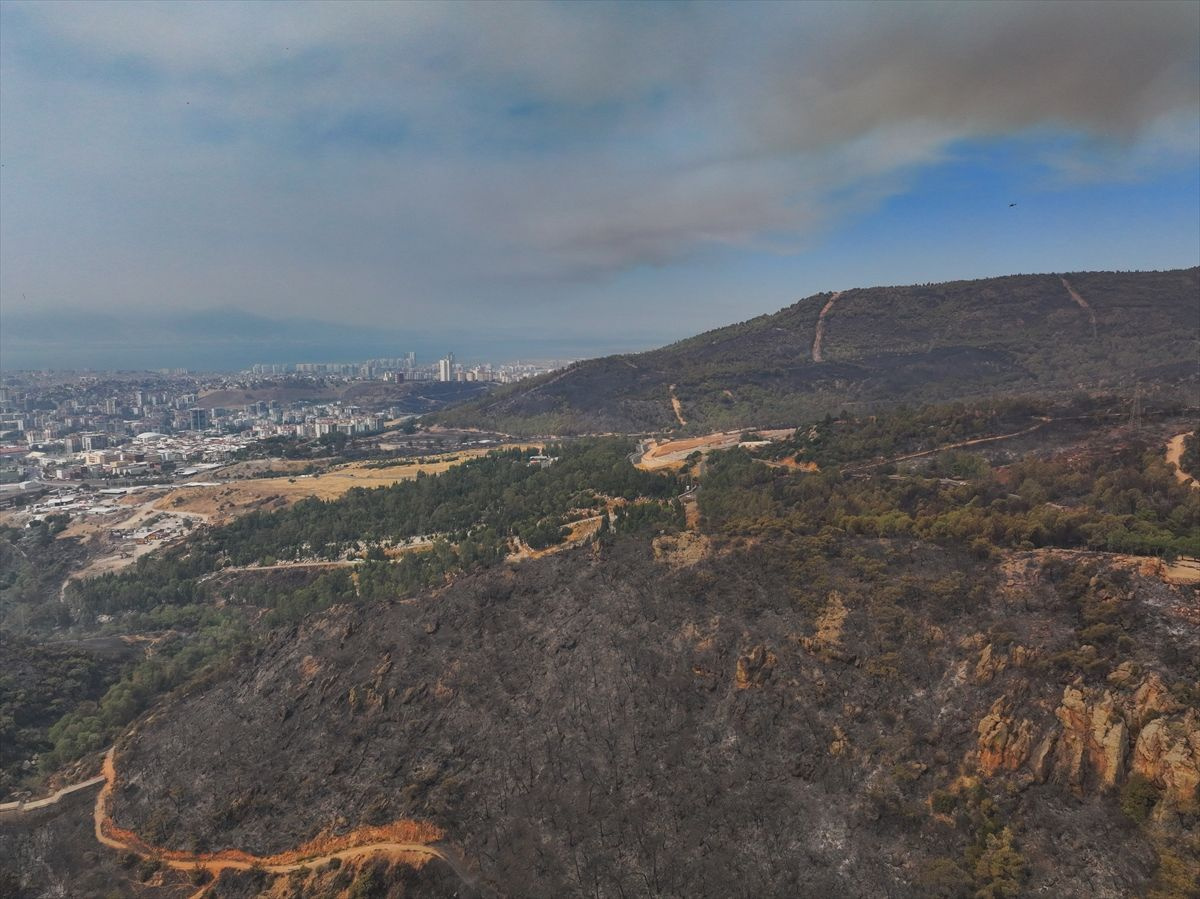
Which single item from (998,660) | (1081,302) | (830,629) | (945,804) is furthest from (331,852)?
(1081,302)

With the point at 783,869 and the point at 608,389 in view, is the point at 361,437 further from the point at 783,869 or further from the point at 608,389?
the point at 783,869

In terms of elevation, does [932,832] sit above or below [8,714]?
above

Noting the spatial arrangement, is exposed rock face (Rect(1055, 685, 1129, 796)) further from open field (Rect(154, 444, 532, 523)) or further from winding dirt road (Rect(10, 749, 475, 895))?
open field (Rect(154, 444, 532, 523))

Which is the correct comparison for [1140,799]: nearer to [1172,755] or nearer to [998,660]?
[1172,755]

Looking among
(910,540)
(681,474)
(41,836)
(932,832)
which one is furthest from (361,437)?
(932,832)

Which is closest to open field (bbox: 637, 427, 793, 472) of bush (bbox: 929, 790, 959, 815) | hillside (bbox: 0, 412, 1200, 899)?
hillside (bbox: 0, 412, 1200, 899)

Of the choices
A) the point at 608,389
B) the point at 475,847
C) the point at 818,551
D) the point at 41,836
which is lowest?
the point at 41,836
